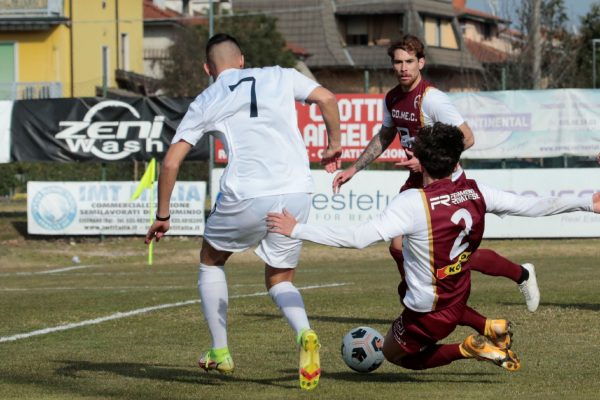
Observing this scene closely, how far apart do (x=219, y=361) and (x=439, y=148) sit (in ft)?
6.10

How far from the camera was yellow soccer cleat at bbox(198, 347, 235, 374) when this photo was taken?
7.36m

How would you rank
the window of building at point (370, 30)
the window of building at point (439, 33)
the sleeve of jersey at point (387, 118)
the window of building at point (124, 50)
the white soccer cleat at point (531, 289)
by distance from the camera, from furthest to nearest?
the window of building at point (439, 33), the window of building at point (370, 30), the window of building at point (124, 50), the sleeve of jersey at point (387, 118), the white soccer cleat at point (531, 289)

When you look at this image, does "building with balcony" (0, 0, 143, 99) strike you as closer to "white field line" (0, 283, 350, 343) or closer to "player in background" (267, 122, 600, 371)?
"white field line" (0, 283, 350, 343)

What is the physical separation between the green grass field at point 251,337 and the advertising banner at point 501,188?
3822 mm

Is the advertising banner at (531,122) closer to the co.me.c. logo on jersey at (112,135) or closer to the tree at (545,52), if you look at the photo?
the co.me.c. logo on jersey at (112,135)

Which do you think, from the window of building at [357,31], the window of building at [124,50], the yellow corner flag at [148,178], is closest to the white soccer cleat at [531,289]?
the yellow corner flag at [148,178]

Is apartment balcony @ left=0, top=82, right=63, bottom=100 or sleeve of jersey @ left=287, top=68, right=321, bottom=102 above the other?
apartment balcony @ left=0, top=82, right=63, bottom=100

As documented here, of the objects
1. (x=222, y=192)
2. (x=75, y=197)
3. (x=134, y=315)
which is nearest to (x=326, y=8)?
(x=75, y=197)

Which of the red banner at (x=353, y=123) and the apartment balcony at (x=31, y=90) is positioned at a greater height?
the apartment balcony at (x=31, y=90)

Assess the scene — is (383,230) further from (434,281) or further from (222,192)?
(222,192)

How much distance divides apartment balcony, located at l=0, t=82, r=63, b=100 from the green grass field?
887 inches

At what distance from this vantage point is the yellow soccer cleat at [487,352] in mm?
6855

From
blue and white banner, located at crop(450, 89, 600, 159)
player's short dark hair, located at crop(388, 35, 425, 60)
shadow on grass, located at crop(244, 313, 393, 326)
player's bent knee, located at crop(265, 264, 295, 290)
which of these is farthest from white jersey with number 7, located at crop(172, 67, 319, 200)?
blue and white banner, located at crop(450, 89, 600, 159)

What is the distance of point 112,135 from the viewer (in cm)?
2509
